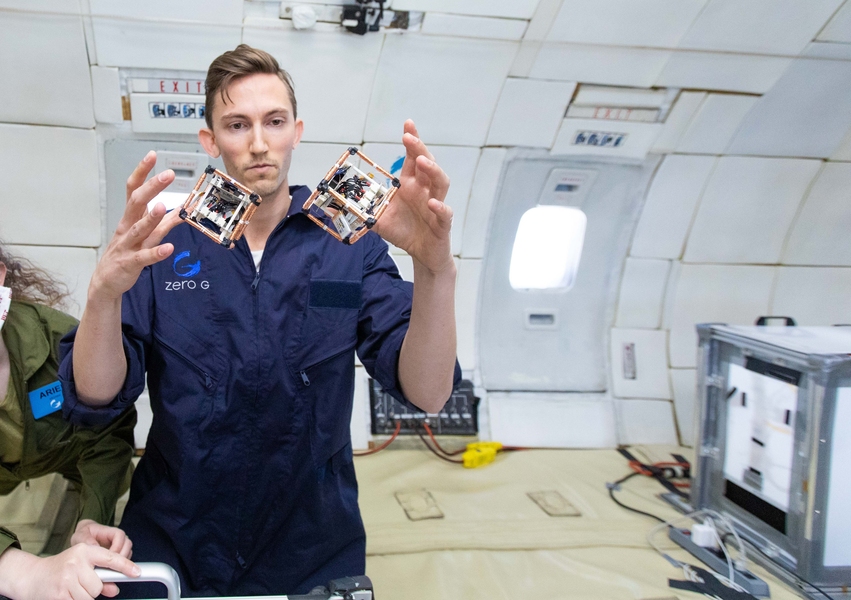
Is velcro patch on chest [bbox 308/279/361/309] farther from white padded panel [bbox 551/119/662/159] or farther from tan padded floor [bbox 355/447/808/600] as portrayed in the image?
white padded panel [bbox 551/119/662/159]

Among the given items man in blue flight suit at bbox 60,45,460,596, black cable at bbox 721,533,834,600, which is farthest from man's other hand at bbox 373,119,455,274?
black cable at bbox 721,533,834,600

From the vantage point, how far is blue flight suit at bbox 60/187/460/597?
1.84m

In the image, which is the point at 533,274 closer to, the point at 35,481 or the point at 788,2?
the point at 788,2

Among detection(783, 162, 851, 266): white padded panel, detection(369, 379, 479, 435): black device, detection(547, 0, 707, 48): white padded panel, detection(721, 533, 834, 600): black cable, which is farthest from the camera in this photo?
detection(783, 162, 851, 266): white padded panel

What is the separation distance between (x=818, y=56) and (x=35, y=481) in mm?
4259

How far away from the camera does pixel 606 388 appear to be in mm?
4145

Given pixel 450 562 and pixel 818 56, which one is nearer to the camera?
pixel 450 562

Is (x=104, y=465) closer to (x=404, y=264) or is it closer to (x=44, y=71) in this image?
(x=44, y=71)

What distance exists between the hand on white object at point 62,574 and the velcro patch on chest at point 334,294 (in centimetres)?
81

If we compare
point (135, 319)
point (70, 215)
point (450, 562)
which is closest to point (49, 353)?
point (135, 319)

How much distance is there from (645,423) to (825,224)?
1.69 m

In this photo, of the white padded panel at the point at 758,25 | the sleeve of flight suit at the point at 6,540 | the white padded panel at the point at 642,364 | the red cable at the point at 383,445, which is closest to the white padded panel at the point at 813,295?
the white padded panel at the point at 642,364

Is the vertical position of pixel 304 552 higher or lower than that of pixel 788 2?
lower

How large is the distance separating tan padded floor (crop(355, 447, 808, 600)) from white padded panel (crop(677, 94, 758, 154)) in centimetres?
183
